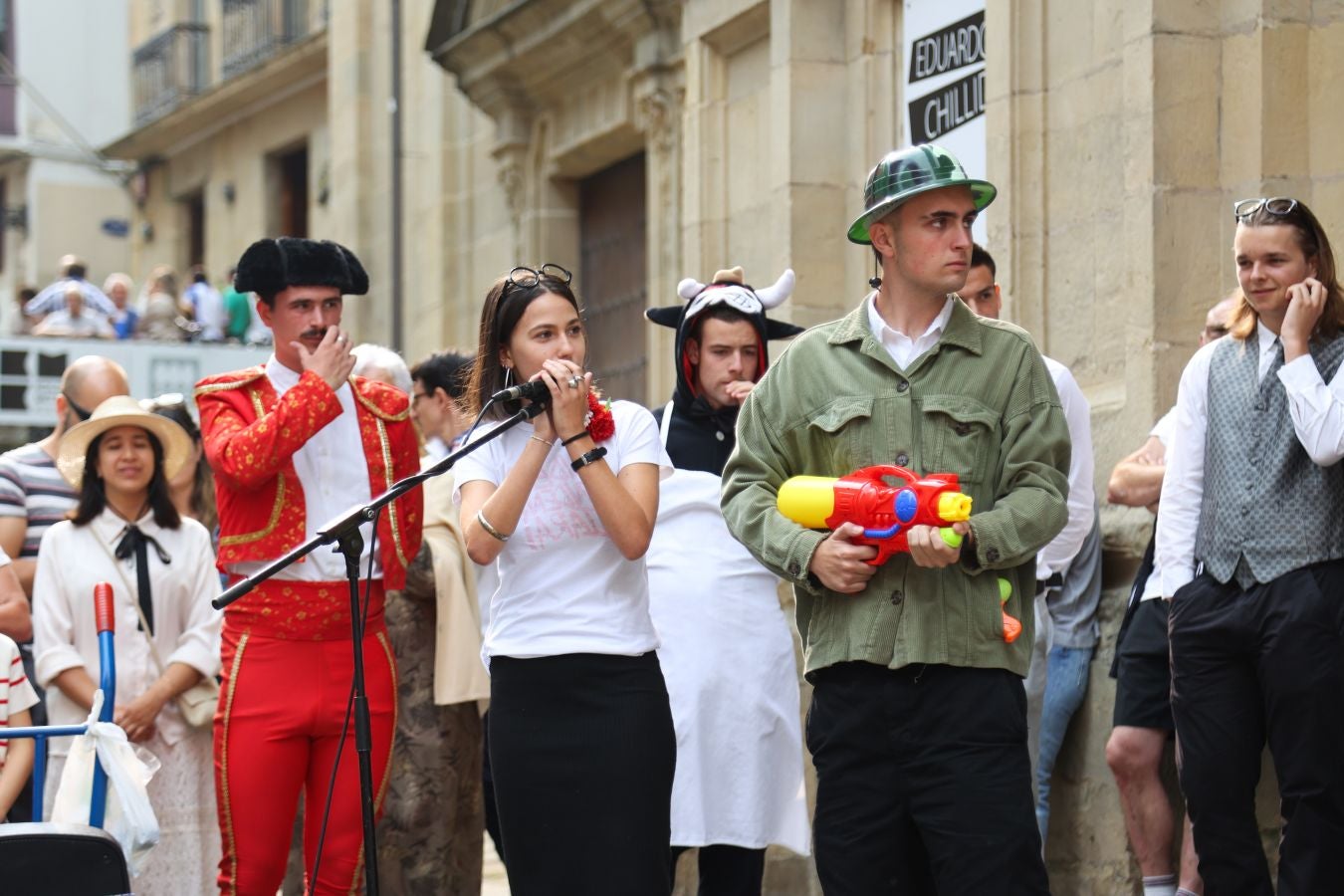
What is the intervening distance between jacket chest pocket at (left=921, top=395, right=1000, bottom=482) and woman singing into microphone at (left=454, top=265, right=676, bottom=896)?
769 mm

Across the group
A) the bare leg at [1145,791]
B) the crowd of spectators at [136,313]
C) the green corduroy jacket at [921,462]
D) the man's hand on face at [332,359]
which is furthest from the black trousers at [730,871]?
the crowd of spectators at [136,313]

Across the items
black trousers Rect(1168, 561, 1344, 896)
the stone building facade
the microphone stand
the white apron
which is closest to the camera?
the microphone stand

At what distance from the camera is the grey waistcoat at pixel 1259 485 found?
232 inches

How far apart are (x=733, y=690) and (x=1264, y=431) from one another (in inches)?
69.2

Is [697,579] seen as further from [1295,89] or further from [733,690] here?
[1295,89]

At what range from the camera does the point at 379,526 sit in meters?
6.32

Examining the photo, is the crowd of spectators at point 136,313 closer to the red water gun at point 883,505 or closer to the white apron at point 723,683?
the white apron at point 723,683

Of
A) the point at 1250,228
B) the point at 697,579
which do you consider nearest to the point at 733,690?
the point at 697,579

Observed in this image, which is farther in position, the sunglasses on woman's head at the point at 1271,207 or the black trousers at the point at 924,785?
the sunglasses on woman's head at the point at 1271,207

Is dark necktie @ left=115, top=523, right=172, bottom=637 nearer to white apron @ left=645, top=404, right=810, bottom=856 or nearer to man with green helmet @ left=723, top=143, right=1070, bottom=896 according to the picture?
white apron @ left=645, top=404, right=810, bottom=856

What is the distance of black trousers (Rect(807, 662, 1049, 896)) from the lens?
477cm

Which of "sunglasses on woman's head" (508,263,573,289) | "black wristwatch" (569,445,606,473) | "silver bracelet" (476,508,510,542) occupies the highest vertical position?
"sunglasses on woman's head" (508,263,573,289)

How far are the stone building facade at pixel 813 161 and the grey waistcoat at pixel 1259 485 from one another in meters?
1.32

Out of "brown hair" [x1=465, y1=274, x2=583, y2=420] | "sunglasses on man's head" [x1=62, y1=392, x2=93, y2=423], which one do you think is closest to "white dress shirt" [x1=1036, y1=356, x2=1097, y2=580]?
"brown hair" [x1=465, y1=274, x2=583, y2=420]
